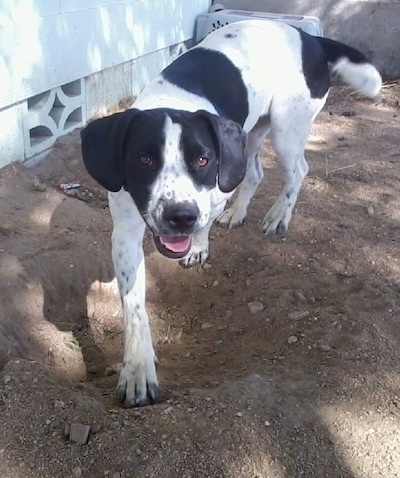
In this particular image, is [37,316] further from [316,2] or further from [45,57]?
[316,2]

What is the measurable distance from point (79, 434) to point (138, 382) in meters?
0.47

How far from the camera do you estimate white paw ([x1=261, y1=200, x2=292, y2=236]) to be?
14.5 ft

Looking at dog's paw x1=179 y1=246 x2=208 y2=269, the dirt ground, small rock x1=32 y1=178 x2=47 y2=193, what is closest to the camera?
the dirt ground

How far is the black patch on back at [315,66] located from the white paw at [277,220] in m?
0.71

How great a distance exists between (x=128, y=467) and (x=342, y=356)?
1.12m

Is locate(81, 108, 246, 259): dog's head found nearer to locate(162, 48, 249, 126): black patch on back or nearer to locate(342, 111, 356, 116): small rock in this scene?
locate(162, 48, 249, 126): black patch on back

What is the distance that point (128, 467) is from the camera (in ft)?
8.04

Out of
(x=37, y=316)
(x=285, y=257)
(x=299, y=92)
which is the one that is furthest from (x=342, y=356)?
(x=299, y=92)

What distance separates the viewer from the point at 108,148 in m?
2.95

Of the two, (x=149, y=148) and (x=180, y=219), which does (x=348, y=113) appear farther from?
(x=180, y=219)

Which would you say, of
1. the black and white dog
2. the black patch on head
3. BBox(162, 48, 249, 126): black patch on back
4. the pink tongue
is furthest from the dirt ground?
BBox(162, 48, 249, 126): black patch on back

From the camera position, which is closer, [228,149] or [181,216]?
[181,216]

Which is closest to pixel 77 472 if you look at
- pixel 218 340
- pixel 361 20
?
pixel 218 340

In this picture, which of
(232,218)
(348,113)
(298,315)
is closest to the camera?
(298,315)
